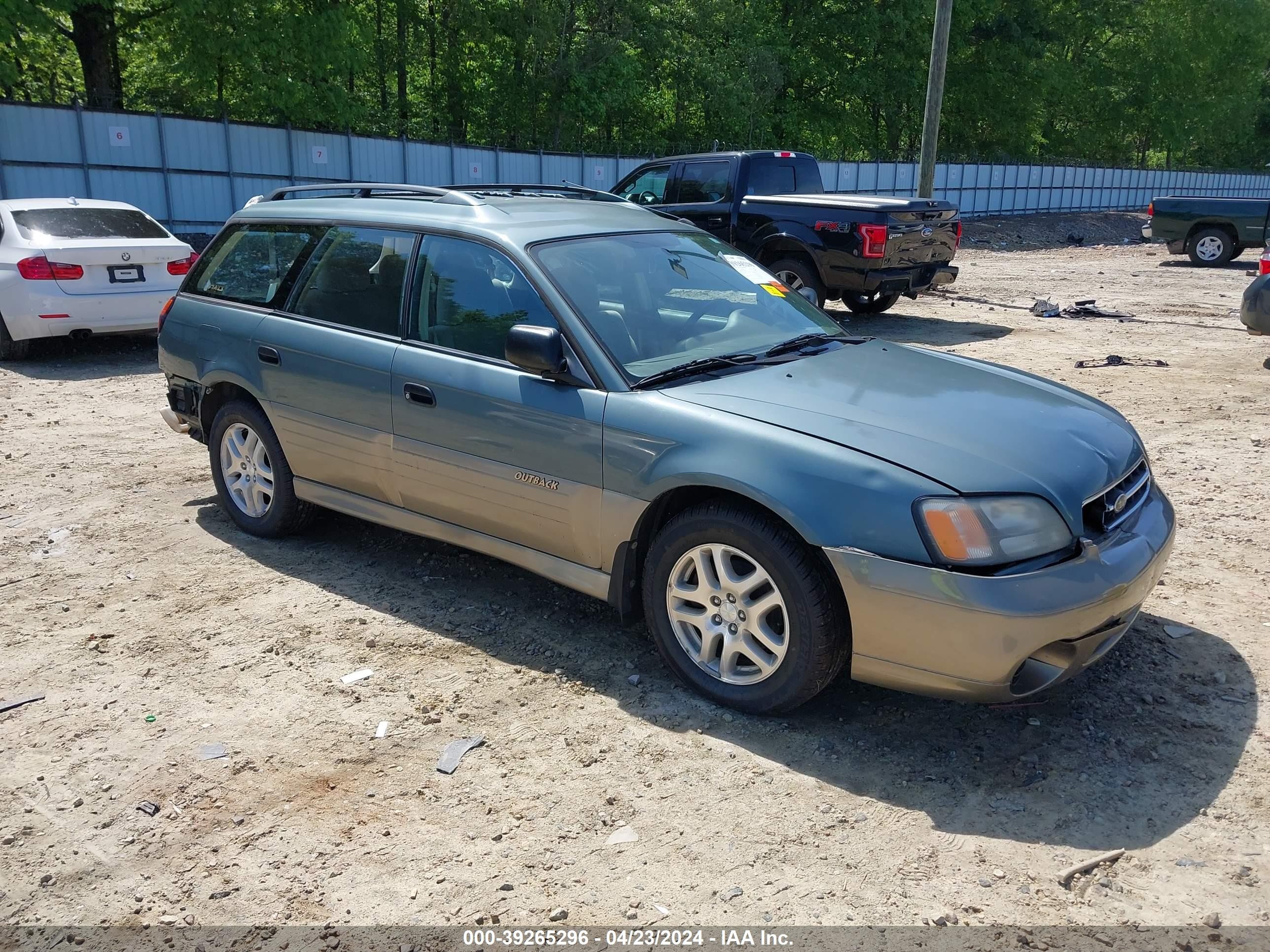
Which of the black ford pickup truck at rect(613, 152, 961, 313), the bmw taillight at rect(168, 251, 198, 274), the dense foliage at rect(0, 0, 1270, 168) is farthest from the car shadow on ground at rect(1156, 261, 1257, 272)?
the bmw taillight at rect(168, 251, 198, 274)

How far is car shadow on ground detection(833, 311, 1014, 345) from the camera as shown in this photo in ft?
40.3

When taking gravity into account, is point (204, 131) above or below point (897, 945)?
above

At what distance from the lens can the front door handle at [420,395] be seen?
174 inches

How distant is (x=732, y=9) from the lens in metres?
36.6

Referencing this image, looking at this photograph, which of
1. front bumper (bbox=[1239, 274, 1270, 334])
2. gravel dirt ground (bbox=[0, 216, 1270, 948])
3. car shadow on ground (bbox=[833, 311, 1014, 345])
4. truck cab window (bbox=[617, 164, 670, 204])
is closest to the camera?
gravel dirt ground (bbox=[0, 216, 1270, 948])

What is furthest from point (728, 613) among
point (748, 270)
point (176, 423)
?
point (176, 423)

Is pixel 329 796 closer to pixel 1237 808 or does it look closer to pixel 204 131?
pixel 1237 808

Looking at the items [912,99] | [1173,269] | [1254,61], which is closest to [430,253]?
[1173,269]

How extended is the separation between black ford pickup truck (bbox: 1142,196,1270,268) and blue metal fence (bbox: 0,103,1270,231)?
35.7 ft

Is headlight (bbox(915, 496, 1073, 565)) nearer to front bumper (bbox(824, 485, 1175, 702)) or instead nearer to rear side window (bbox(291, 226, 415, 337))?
front bumper (bbox(824, 485, 1175, 702))

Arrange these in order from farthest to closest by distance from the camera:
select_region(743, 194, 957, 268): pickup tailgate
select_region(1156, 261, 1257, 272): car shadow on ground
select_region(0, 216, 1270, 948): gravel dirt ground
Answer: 1. select_region(1156, 261, 1257, 272): car shadow on ground
2. select_region(743, 194, 957, 268): pickup tailgate
3. select_region(0, 216, 1270, 948): gravel dirt ground

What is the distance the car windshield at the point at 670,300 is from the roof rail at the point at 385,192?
0.69 m

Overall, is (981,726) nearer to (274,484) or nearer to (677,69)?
(274,484)

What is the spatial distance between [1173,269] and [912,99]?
25.9 meters
